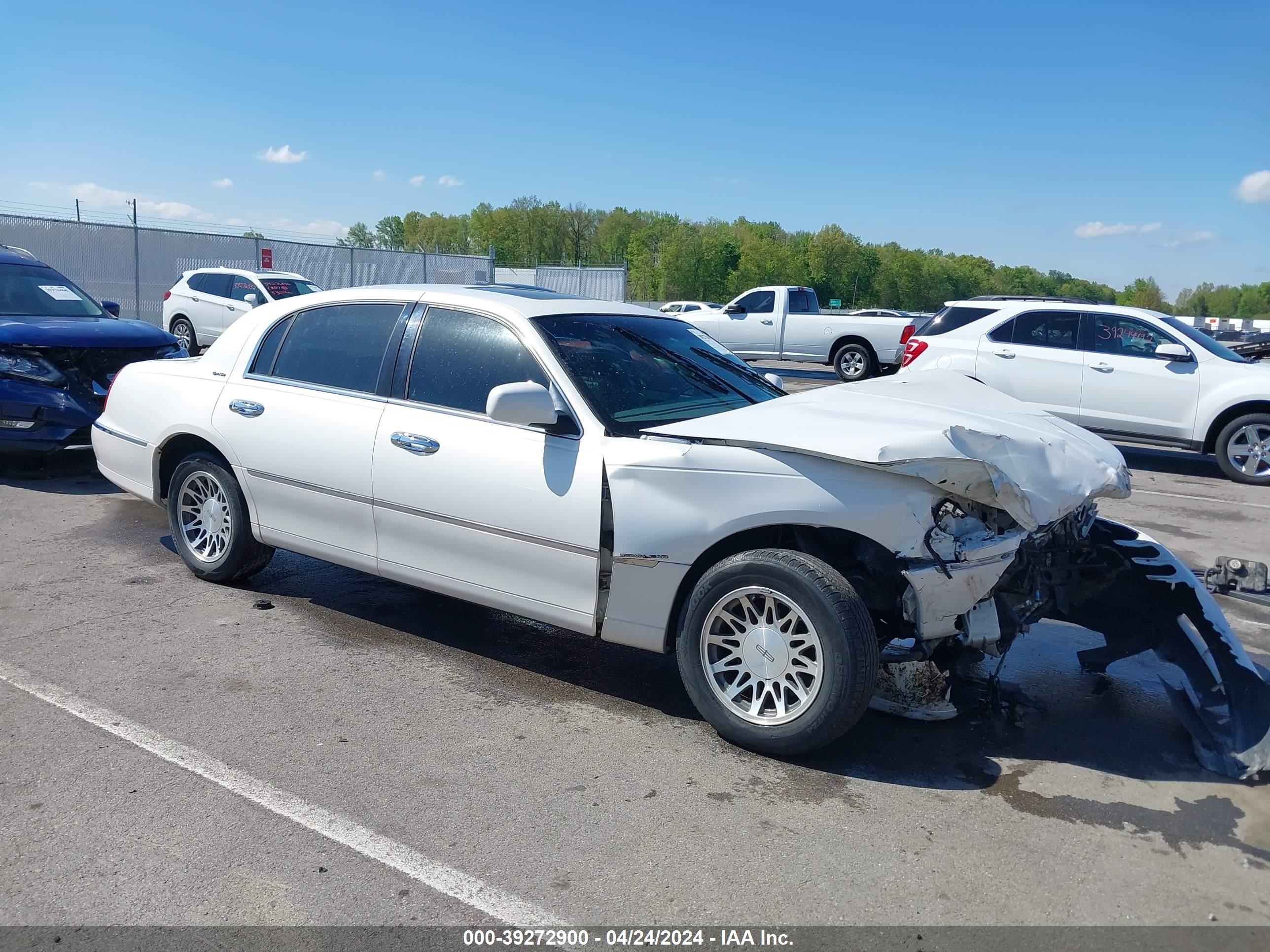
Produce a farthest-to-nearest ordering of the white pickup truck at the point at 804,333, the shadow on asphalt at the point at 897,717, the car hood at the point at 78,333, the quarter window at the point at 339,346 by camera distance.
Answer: the white pickup truck at the point at 804,333
the car hood at the point at 78,333
the quarter window at the point at 339,346
the shadow on asphalt at the point at 897,717

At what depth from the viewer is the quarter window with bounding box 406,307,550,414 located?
14.6ft

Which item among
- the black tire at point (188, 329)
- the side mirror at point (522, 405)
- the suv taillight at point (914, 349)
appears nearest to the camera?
the side mirror at point (522, 405)

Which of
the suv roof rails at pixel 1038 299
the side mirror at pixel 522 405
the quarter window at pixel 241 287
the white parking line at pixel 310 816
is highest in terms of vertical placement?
the suv roof rails at pixel 1038 299

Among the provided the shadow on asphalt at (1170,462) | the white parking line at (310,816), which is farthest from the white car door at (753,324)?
the white parking line at (310,816)

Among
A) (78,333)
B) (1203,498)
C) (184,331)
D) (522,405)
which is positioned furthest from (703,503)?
(184,331)

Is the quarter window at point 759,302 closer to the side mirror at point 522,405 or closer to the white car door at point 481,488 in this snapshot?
the white car door at point 481,488

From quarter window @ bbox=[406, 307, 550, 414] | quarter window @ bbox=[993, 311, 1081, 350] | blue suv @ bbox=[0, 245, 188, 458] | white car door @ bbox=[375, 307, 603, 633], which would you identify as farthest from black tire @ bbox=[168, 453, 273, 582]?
quarter window @ bbox=[993, 311, 1081, 350]

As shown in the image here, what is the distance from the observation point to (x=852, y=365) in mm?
20359

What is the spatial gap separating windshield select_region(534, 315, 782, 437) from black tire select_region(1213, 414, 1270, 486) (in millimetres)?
7615

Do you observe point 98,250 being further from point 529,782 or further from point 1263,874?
point 1263,874

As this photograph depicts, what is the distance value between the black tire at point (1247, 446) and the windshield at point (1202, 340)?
67cm

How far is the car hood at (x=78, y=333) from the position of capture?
796 centimetres

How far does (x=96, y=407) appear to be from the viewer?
805cm

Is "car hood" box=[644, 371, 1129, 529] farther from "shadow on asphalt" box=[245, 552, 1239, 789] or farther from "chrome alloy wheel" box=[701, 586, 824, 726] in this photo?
"shadow on asphalt" box=[245, 552, 1239, 789]
